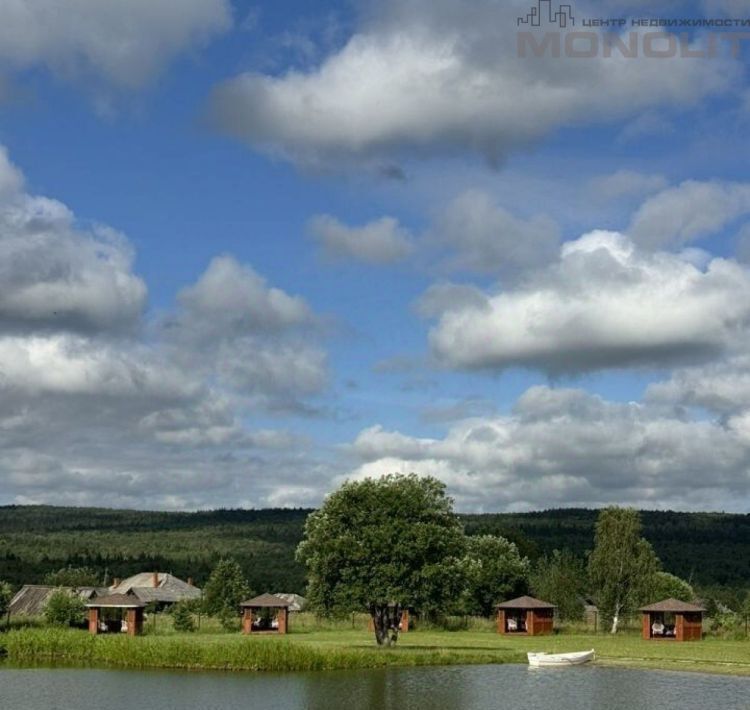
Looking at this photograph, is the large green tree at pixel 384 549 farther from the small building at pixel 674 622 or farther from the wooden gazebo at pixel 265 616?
the small building at pixel 674 622

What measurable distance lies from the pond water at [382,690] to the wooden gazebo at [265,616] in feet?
102

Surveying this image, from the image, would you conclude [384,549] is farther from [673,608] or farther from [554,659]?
[673,608]

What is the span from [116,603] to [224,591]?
1611 centimetres

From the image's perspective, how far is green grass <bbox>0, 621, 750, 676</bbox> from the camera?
181 feet

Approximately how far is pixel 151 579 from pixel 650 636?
6135 centimetres

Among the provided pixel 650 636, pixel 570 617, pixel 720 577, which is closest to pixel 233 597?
pixel 570 617

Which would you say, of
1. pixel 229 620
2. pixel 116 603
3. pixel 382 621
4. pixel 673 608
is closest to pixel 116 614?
pixel 116 603

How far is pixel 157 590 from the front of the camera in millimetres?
111688

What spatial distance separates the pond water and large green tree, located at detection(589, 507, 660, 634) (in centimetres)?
3873

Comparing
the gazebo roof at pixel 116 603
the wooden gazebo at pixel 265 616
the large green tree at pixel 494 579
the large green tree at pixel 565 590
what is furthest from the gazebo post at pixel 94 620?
the large green tree at pixel 565 590

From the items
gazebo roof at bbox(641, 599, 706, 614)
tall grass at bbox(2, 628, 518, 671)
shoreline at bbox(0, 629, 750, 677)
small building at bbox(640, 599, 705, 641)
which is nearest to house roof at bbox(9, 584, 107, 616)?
shoreline at bbox(0, 629, 750, 677)

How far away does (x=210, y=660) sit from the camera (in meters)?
55.8

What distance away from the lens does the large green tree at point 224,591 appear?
324ft

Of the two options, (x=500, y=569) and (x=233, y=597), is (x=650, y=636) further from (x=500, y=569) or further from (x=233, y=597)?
(x=233, y=597)
